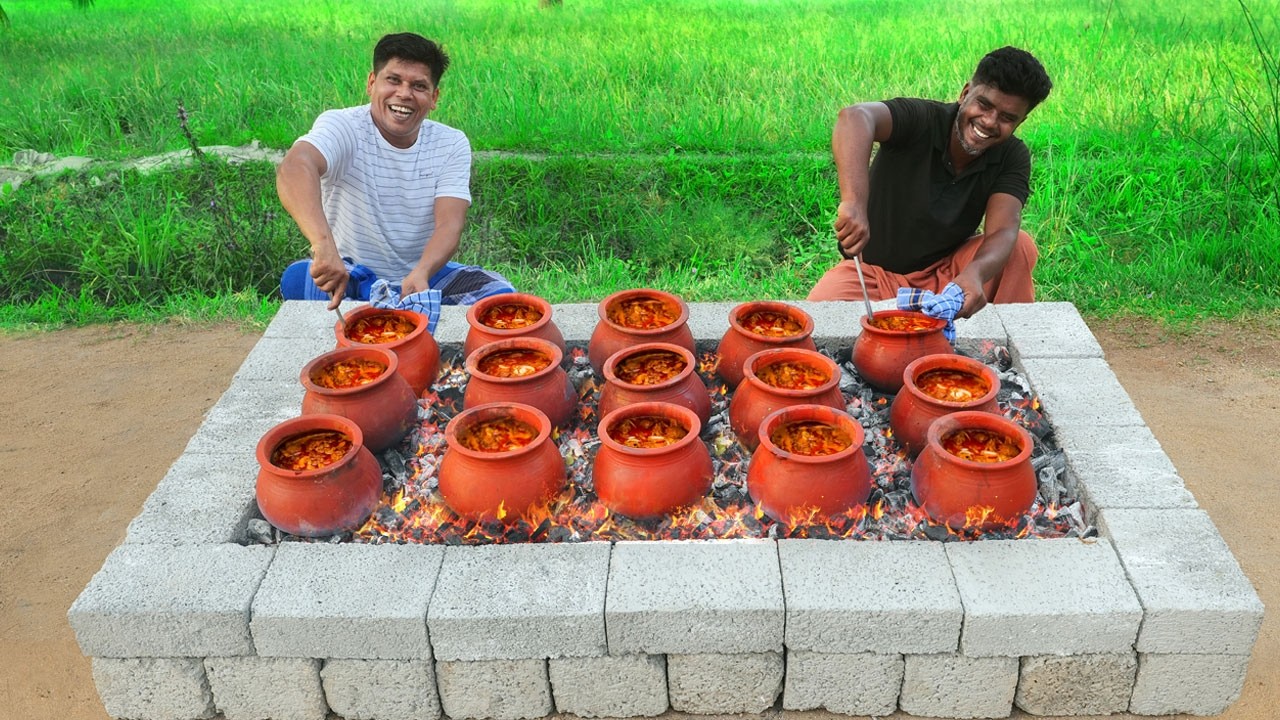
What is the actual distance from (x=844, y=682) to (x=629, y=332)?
3.86ft

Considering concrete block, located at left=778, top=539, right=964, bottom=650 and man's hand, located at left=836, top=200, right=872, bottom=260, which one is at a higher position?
man's hand, located at left=836, top=200, right=872, bottom=260

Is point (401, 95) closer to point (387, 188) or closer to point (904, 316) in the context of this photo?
point (387, 188)

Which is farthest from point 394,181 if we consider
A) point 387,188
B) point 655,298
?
point 655,298

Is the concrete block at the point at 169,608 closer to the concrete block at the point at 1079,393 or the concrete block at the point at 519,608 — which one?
the concrete block at the point at 519,608

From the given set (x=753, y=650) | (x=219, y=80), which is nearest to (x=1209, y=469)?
(x=753, y=650)

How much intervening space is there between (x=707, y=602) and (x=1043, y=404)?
1.36 m

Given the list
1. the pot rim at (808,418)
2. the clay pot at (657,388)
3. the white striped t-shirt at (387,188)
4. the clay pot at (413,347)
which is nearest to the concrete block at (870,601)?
the pot rim at (808,418)

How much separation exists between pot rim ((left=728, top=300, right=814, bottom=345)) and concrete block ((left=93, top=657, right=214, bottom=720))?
1709mm

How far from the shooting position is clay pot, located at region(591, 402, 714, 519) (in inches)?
88.7

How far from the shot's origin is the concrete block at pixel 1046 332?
10.1 feet

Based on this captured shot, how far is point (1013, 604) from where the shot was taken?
6.72 feet

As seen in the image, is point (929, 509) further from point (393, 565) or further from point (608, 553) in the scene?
point (393, 565)

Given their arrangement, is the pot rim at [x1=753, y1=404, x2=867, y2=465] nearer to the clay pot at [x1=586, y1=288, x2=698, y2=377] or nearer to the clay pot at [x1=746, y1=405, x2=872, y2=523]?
the clay pot at [x1=746, y1=405, x2=872, y2=523]

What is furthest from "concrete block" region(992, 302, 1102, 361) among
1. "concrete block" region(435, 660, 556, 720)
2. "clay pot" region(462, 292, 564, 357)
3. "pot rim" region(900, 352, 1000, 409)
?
"concrete block" region(435, 660, 556, 720)
